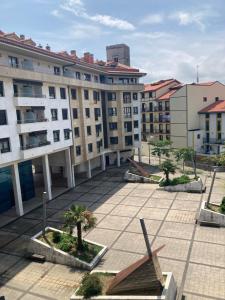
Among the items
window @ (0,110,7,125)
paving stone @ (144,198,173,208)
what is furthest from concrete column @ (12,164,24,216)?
paving stone @ (144,198,173,208)

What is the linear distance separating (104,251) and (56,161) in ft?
74.9

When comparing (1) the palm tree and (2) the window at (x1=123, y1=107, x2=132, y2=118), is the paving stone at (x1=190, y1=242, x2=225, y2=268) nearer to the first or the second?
(1) the palm tree

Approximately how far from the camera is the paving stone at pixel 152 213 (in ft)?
99.4

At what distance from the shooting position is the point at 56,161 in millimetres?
43594

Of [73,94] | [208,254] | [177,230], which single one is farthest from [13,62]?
[208,254]

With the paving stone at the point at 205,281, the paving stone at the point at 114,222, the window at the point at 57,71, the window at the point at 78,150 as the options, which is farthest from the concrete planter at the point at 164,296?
the window at the point at 57,71

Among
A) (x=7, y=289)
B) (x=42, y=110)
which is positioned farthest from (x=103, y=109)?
(x=7, y=289)

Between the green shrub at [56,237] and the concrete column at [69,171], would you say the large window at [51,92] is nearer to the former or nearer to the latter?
the concrete column at [69,171]

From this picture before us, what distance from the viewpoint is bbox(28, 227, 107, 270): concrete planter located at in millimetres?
21188

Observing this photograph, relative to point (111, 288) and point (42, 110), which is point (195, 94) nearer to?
point (42, 110)

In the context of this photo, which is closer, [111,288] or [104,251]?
[111,288]

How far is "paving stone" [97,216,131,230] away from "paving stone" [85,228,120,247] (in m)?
0.93

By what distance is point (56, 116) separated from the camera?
125 ft

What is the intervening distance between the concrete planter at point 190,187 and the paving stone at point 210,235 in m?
11.6
